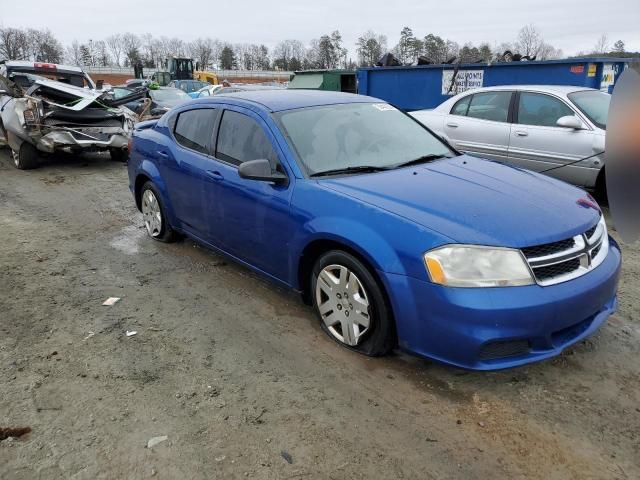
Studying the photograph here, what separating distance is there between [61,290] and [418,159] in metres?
3.13

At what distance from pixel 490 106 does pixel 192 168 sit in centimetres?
487

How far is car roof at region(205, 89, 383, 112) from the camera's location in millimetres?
4059

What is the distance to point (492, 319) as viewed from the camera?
2.63m

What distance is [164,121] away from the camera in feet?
17.1

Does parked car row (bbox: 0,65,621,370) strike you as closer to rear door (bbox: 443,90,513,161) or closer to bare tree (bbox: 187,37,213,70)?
rear door (bbox: 443,90,513,161)

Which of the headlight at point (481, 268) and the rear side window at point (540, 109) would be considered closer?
the headlight at point (481, 268)

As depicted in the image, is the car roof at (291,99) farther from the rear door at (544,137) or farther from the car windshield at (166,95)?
the car windshield at (166,95)

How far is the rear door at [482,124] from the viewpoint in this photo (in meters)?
7.34

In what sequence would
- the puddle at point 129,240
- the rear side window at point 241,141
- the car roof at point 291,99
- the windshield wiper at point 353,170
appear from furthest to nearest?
the puddle at point 129,240, the car roof at point 291,99, the rear side window at point 241,141, the windshield wiper at point 353,170

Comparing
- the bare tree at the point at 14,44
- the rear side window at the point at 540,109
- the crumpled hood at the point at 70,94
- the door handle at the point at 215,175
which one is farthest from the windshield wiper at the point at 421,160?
the bare tree at the point at 14,44

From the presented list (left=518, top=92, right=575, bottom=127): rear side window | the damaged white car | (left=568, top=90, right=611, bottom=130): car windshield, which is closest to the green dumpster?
the damaged white car

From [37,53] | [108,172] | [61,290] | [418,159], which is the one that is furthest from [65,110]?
[37,53]

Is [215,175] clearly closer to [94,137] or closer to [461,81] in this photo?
[94,137]

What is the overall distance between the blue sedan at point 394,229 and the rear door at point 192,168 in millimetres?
19
